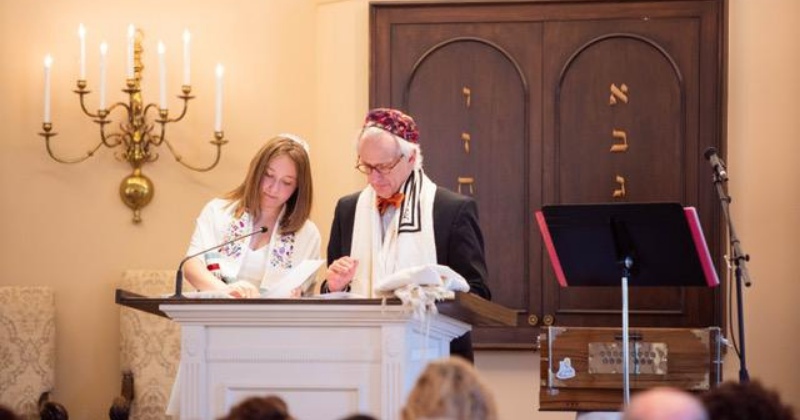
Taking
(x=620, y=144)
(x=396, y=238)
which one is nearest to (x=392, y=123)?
(x=396, y=238)

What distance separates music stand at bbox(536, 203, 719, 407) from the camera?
4750mm

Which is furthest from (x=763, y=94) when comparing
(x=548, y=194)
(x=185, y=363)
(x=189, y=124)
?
(x=185, y=363)

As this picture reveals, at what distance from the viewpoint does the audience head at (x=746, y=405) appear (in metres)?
2.36

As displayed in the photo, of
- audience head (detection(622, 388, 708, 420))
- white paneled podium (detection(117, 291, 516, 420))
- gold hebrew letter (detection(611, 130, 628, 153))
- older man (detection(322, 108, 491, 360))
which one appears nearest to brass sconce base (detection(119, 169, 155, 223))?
gold hebrew letter (detection(611, 130, 628, 153))

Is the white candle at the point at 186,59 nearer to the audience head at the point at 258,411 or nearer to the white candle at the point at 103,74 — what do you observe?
the white candle at the point at 103,74

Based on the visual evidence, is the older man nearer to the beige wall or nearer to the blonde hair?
the blonde hair

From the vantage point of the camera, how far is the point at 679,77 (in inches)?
257

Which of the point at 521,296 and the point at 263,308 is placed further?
the point at 521,296

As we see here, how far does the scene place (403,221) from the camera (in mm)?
4535

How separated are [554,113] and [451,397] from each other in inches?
173

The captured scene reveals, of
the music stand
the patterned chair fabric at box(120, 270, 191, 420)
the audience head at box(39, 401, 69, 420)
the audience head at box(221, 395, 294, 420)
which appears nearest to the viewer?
the audience head at box(221, 395, 294, 420)

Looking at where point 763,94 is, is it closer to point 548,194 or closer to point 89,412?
point 548,194

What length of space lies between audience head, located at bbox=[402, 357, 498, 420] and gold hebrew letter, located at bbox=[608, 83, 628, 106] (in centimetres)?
434

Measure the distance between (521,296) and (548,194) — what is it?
0.48 m
